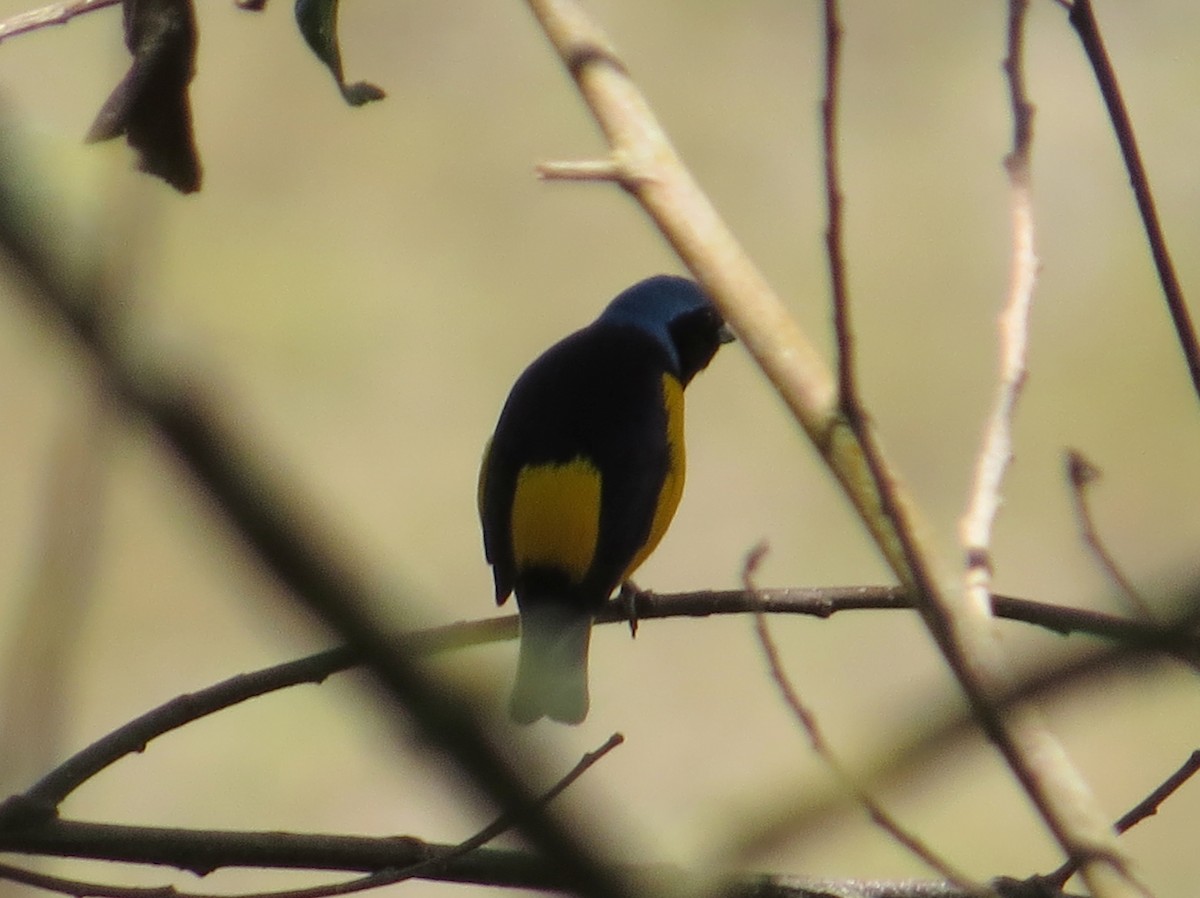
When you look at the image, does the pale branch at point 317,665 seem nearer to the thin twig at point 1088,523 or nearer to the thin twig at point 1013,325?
the thin twig at point 1088,523

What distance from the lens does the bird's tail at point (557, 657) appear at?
2855mm

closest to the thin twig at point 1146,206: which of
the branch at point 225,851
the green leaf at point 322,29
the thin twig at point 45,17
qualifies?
the branch at point 225,851

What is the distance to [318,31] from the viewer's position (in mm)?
2107

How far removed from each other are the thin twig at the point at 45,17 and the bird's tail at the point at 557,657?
4.48 feet

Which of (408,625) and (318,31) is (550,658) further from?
(408,625)

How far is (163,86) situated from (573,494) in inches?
54.4

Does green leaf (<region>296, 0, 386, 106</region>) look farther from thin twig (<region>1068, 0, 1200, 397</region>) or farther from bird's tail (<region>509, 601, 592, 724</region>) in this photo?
bird's tail (<region>509, 601, 592, 724</region>)

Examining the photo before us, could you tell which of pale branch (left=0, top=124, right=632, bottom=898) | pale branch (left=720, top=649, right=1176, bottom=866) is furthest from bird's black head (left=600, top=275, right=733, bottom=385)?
pale branch (left=0, top=124, right=632, bottom=898)

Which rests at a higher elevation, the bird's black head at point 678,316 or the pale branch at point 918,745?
the pale branch at point 918,745

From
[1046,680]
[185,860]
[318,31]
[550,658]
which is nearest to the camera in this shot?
[1046,680]

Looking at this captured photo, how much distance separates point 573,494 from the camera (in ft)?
10.2

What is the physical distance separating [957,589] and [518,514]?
76.6 inches

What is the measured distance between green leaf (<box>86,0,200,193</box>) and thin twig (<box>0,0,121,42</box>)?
0.05 metres

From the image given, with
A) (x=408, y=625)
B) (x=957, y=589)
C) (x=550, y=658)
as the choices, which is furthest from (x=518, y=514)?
(x=408, y=625)
